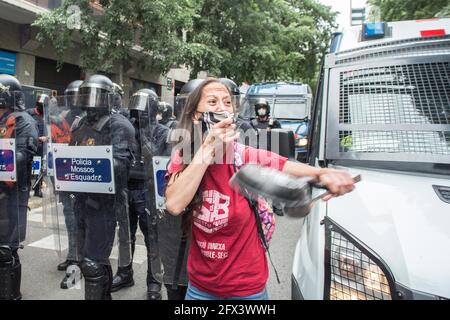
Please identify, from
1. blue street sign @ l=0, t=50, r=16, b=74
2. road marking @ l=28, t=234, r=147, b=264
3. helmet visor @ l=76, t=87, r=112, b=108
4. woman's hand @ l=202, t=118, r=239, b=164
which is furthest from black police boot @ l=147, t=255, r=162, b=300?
blue street sign @ l=0, t=50, r=16, b=74

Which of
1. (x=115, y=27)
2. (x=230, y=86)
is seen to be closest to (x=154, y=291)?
(x=230, y=86)

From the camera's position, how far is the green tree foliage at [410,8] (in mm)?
7098

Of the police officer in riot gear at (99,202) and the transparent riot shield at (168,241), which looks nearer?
the transparent riot shield at (168,241)

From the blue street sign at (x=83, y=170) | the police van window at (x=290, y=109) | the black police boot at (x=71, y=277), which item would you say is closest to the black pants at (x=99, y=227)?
the blue street sign at (x=83, y=170)

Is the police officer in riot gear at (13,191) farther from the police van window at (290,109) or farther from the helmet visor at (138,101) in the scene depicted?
the police van window at (290,109)

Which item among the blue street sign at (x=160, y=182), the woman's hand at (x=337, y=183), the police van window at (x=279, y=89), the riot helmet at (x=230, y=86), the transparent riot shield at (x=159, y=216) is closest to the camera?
the woman's hand at (x=337, y=183)

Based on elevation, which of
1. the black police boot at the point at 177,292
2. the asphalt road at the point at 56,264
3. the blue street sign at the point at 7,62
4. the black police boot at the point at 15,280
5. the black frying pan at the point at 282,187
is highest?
the blue street sign at the point at 7,62

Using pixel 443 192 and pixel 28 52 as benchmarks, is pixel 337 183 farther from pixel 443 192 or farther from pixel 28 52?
pixel 28 52

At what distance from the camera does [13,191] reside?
3.40m

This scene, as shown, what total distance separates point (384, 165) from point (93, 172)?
198 centimetres

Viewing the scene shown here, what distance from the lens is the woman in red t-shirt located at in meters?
1.72

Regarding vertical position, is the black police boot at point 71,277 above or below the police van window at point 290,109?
below

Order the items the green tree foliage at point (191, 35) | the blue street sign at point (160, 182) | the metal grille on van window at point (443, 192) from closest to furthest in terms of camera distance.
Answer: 1. the metal grille on van window at point (443, 192)
2. the blue street sign at point (160, 182)
3. the green tree foliage at point (191, 35)

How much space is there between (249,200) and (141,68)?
443 inches
